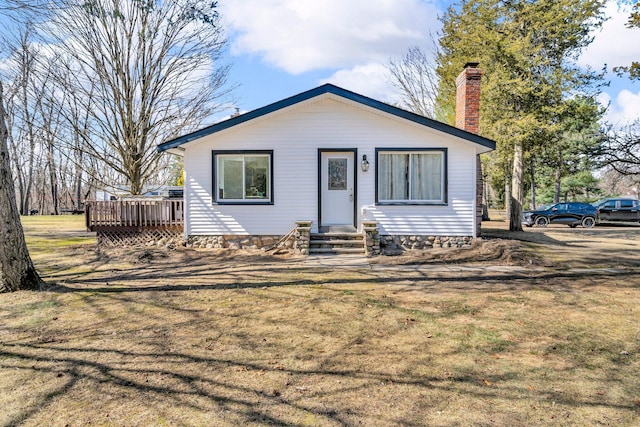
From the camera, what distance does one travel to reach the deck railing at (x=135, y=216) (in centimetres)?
1179

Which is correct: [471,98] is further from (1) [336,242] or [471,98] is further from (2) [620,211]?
(2) [620,211]

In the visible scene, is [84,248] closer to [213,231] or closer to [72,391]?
[213,231]

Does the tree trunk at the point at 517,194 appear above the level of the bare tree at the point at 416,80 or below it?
below

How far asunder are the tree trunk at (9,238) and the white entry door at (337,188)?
6968 mm

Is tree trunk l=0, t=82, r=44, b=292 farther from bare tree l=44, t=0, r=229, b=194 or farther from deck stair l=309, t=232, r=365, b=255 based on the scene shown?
bare tree l=44, t=0, r=229, b=194

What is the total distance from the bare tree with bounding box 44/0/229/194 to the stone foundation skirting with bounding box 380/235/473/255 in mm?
10756

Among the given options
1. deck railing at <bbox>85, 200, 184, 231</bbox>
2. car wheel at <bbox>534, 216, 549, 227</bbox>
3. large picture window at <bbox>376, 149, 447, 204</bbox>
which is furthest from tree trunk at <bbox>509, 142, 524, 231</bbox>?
deck railing at <bbox>85, 200, 184, 231</bbox>

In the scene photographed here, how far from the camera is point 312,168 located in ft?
37.1

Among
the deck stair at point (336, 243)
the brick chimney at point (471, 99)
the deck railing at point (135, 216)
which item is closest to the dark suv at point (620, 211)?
the brick chimney at point (471, 99)

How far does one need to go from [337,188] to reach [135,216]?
5848 millimetres

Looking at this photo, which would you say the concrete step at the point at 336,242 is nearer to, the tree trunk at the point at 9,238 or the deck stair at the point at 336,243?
the deck stair at the point at 336,243

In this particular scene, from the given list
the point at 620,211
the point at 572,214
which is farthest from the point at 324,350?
the point at 620,211

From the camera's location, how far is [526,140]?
53.9ft

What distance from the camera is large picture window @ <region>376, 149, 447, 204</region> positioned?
11281mm
